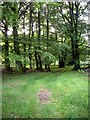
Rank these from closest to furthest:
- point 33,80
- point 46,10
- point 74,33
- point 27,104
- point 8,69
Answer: point 27,104 → point 33,80 → point 8,69 → point 46,10 → point 74,33

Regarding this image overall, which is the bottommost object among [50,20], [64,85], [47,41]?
[64,85]

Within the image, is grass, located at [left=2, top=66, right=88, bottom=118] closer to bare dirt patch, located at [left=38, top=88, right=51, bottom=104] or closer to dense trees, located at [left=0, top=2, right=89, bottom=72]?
bare dirt patch, located at [left=38, top=88, right=51, bottom=104]

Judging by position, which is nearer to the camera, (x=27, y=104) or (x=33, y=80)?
(x=27, y=104)

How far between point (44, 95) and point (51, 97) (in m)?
0.47

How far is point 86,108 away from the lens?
11.8 metres

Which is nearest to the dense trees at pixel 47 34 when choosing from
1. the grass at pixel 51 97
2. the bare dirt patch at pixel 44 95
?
the grass at pixel 51 97

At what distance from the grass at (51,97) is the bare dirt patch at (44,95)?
20cm

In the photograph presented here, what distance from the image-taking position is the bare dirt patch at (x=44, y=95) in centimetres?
1223

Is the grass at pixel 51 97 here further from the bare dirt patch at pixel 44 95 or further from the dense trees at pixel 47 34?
the dense trees at pixel 47 34

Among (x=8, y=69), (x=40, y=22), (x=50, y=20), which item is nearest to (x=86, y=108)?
(x=8, y=69)

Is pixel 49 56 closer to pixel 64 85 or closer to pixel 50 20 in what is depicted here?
pixel 64 85

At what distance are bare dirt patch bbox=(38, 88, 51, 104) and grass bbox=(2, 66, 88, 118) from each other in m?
0.20

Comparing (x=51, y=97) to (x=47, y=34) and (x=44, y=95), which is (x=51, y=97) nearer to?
(x=44, y=95)

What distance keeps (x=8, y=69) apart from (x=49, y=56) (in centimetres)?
512
